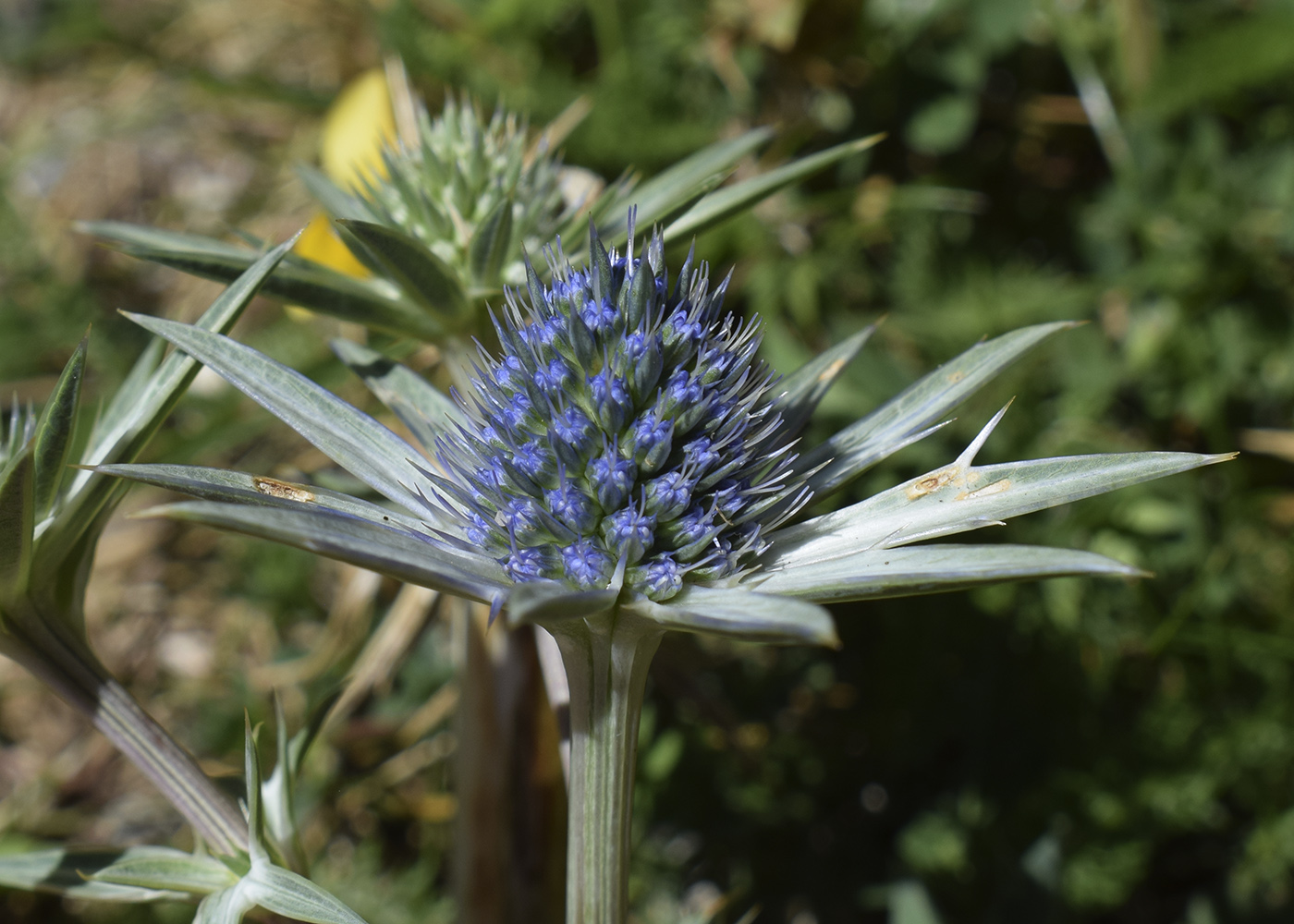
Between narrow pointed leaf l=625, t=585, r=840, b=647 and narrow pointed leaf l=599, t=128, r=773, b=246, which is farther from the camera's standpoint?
narrow pointed leaf l=599, t=128, r=773, b=246

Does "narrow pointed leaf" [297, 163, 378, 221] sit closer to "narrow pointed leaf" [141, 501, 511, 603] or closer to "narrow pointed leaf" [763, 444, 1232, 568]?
"narrow pointed leaf" [141, 501, 511, 603]

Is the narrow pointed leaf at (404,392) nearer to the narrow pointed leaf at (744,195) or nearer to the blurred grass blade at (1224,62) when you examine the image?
the narrow pointed leaf at (744,195)

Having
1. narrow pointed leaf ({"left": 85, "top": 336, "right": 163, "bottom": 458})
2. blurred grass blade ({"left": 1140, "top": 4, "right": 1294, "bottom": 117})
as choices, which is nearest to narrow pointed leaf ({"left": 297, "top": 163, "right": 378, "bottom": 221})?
narrow pointed leaf ({"left": 85, "top": 336, "right": 163, "bottom": 458})

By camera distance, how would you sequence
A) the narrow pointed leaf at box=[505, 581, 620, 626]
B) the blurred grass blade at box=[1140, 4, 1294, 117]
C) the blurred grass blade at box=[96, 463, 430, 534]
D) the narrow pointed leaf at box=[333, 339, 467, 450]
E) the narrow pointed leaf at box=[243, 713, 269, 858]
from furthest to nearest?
1. the blurred grass blade at box=[1140, 4, 1294, 117]
2. the narrow pointed leaf at box=[333, 339, 467, 450]
3. the narrow pointed leaf at box=[243, 713, 269, 858]
4. the blurred grass blade at box=[96, 463, 430, 534]
5. the narrow pointed leaf at box=[505, 581, 620, 626]

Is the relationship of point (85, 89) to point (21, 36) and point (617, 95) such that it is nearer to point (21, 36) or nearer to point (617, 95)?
point (21, 36)

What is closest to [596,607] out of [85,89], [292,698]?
[292,698]

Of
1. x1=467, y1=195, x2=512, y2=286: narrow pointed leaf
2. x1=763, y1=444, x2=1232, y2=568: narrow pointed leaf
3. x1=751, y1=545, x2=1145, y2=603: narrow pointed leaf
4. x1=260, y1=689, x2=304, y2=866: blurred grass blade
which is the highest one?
x1=467, y1=195, x2=512, y2=286: narrow pointed leaf

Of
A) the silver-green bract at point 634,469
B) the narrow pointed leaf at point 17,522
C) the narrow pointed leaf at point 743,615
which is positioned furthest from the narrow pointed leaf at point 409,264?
the narrow pointed leaf at point 743,615
